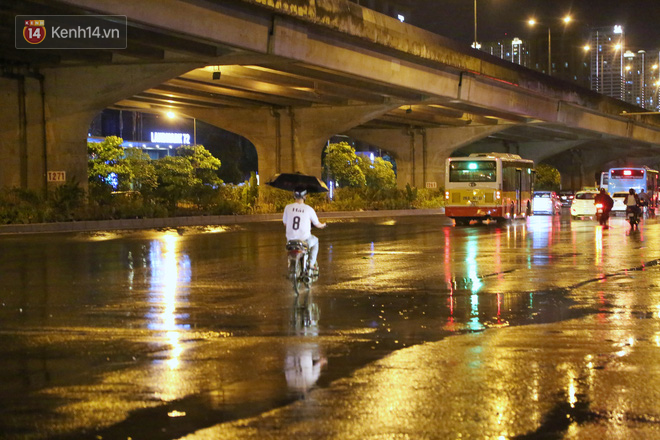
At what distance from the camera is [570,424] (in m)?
6.07

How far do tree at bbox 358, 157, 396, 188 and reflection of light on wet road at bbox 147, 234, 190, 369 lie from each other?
52.2 metres

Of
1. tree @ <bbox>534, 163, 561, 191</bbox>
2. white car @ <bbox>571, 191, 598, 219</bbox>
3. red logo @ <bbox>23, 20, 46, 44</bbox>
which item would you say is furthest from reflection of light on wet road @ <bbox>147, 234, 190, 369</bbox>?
tree @ <bbox>534, 163, 561, 191</bbox>

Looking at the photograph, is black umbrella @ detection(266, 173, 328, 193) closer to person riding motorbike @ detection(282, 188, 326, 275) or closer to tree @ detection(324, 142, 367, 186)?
person riding motorbike @ detection(282, 188, 326, 275)

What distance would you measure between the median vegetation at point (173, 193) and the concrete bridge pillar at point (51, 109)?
6.51 ft

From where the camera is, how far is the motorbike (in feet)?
43.8

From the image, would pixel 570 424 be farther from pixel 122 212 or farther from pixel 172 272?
pixel 122 212

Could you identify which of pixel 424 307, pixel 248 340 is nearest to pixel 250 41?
pixel 424 307

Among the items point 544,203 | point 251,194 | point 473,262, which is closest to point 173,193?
point 251,194

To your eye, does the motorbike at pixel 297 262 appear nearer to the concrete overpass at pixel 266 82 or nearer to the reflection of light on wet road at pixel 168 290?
the reflection of light on wet road at pixel 168 290

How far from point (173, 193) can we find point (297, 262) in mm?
29072

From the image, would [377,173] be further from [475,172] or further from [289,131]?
[475,172]

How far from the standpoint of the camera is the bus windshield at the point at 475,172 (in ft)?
130

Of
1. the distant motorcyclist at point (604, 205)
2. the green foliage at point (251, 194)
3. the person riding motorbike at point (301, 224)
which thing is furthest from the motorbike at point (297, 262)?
the green foliage at point (251, 194)

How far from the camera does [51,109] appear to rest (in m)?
37.6
